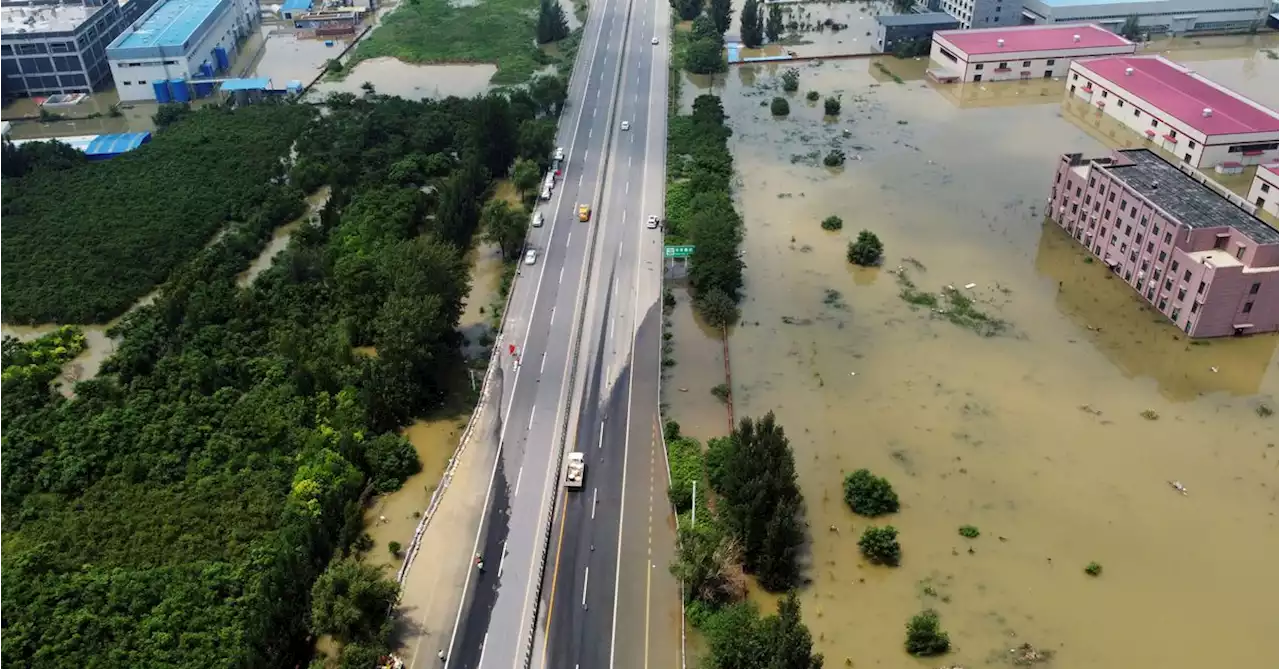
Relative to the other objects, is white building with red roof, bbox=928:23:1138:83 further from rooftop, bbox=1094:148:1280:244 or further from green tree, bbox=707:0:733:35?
rooftop, bbox=1094:148:1280:244

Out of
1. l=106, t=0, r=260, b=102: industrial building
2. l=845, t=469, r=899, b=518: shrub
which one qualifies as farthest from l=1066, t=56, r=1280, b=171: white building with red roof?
l=106, t=0, r=260, b=102: industrial building

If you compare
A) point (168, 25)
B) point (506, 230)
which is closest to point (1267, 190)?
point (506, 230)

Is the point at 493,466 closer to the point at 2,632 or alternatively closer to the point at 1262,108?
the point at 2,632

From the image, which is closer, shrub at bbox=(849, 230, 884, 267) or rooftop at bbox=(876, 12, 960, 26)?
shrub at bbox=(849, 230, 884, 267)

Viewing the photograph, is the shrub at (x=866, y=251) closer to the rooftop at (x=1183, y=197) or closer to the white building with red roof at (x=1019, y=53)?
the rooftop at (x=1183, y=197)

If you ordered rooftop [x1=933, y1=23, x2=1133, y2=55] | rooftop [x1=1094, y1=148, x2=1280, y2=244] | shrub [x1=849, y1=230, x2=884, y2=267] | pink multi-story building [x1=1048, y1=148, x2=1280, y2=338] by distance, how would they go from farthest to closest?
rooftop [x1=933, y1=23, x2=1133, y2=55] < shrub [x1=849, y1=230, x2=884, y2=267] < rooftop [x1=1094, y1=148, x2=1280, y2=244] < pink multi-story building [x1=1048, y1=148, x2=1280, y2=338]

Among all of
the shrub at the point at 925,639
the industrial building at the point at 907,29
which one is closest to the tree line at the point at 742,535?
the shrub at the point at 925,639
